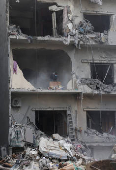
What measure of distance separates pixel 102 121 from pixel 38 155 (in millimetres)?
7282

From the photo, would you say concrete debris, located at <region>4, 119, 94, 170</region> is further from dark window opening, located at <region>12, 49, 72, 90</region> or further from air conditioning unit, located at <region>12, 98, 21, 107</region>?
dark window opening, located at <region>12, 49, 72, 90</region>

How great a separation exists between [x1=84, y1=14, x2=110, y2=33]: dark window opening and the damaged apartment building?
7 cm

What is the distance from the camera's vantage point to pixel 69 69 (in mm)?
19141

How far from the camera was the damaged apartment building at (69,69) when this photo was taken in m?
17.7

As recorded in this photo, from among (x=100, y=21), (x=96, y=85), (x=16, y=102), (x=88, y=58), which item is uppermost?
(x=100, y=21)

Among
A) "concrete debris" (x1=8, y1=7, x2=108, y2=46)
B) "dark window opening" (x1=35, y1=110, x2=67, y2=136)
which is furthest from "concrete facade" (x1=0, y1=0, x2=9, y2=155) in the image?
"dark window opening" (x1=35, y1=110, x2=67, y2=136)

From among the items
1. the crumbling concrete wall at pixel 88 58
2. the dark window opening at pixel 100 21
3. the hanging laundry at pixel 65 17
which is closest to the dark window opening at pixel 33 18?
the hanging laundry at pixel 65 17

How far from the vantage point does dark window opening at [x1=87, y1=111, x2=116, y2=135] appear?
763 inches

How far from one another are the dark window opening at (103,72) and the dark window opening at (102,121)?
7.09 ft

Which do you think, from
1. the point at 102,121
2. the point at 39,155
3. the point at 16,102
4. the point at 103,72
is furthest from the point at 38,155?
the point at 103,72

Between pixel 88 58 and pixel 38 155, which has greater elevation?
pixel 88 58

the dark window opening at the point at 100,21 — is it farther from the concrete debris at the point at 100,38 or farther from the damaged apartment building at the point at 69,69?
the concrete debris at the point at 100,38

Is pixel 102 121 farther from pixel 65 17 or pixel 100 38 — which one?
pixel 65 17

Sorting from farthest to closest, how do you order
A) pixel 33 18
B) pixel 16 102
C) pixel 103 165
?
1. pixel 33 18
2. pixel 16 102
3. pixel 103 165
